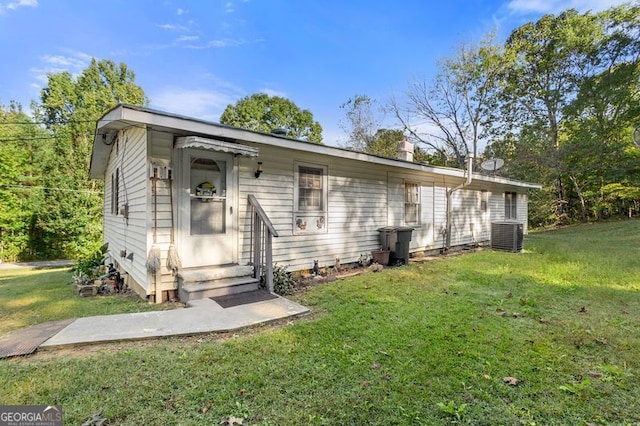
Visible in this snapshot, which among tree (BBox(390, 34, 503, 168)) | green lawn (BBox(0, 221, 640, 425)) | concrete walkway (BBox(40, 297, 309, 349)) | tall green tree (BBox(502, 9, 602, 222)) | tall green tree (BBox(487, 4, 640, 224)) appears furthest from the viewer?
tree (BBox(390, 34, 503, 168))

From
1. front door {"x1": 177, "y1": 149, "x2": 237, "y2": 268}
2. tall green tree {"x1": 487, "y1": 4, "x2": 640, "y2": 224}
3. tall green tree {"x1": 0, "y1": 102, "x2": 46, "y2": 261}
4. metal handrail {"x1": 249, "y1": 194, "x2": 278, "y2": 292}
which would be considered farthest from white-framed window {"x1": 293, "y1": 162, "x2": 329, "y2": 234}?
tall green tree {"x1": 487, "y1": 4, "x2": 640, "y2": 224}

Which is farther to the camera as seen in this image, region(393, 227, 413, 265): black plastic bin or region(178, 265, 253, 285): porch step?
region(393, 227, 413, 265): black plastic bin

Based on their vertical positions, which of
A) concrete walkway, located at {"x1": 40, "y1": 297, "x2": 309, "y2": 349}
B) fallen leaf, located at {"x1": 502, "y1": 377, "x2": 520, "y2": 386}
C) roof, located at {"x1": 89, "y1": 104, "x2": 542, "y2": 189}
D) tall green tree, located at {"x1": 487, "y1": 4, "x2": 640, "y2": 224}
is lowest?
fallen leaf, located at {"x1": 502, "y1": 377, "x2": 520, "y2": 386}

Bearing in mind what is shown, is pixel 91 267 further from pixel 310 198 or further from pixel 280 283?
pixel 310 198

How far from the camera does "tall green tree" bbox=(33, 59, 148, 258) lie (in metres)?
16.3

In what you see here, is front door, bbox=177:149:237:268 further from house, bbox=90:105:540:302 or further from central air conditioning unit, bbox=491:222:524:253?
central air conditioning unit, bbox=491:222:524:253

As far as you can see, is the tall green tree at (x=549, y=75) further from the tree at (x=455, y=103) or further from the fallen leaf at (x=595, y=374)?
the fallen leaf at (x=595, y=374)

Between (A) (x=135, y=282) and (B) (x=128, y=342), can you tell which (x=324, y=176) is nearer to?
(A) (x=135, y=282)

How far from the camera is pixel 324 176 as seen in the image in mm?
6773

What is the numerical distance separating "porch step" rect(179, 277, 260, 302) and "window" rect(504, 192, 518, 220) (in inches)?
511

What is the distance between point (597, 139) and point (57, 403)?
25.4 metres

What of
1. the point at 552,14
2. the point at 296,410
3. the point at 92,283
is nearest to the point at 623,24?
the point at 552,14

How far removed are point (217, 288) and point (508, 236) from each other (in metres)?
9.43

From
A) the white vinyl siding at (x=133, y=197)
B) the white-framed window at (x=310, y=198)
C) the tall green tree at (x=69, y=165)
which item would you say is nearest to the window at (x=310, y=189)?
the white-framed window at (x=310, y=198)
